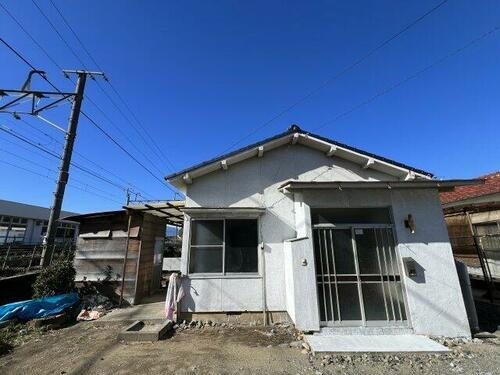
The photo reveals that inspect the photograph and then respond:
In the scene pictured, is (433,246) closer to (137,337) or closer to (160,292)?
(137,337)

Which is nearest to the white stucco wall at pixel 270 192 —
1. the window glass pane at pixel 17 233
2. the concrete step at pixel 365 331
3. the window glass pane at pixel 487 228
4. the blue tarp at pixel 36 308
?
the concrete step at pixel 365 331

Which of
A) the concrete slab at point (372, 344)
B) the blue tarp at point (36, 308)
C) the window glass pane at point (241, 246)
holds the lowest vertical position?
the concrete slab at point (372, 344)

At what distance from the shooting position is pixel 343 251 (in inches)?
270

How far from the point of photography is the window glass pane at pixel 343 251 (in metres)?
6.74

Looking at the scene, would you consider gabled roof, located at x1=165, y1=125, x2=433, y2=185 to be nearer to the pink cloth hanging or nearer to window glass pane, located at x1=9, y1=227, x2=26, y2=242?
the pink cloth hanging

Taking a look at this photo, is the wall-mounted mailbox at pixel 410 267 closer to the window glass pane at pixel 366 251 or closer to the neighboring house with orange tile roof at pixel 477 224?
the window glass pane at pixel 366 251

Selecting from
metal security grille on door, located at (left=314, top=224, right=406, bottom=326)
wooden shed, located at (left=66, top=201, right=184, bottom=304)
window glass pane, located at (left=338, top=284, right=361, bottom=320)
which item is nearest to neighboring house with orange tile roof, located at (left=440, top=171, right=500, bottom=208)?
metal security grille on door, located at (left=314, top=224, right=406, bottom=326)

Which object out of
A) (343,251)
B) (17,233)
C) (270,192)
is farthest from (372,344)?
(17,233)

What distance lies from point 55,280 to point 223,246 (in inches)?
227

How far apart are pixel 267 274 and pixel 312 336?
2005 millimetres

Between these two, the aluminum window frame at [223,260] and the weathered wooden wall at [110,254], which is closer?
the aluminum window frame at [223,260]

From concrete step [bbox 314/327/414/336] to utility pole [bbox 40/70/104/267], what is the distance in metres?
9.45

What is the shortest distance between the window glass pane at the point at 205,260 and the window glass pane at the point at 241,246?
0.27m

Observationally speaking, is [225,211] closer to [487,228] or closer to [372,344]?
[372,344]
